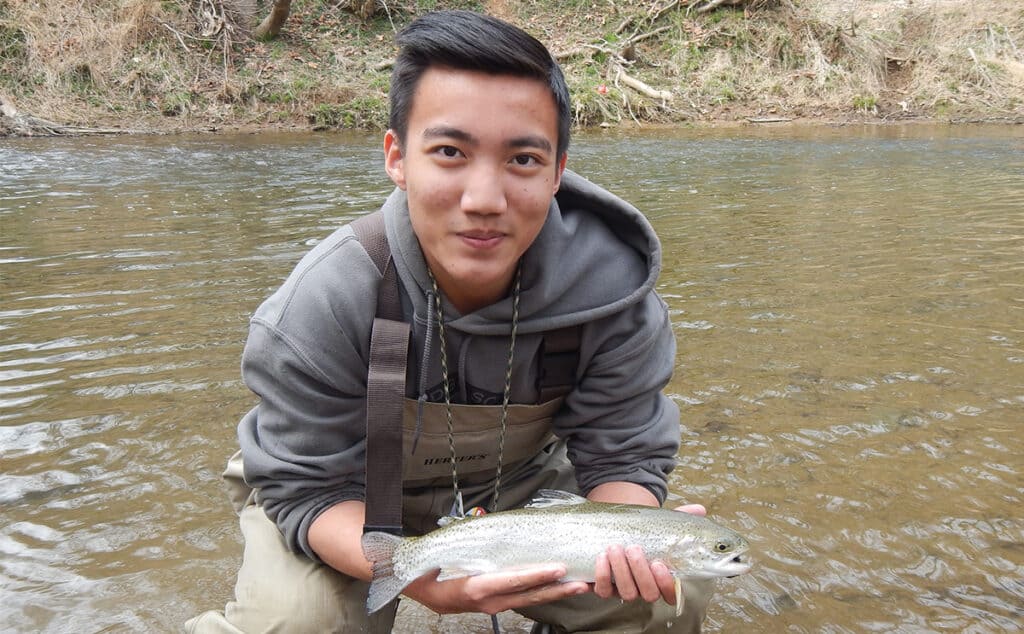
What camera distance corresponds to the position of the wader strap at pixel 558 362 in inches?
91.0

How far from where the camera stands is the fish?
192 centimetres

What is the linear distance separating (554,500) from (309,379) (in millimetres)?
717

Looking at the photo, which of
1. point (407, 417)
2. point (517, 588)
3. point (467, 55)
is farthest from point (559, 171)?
point (517, 588)

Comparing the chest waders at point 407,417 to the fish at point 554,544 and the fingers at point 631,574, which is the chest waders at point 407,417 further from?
the fingers at point 631,574

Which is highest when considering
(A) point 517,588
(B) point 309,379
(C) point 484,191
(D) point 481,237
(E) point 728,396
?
(C) point 484,191

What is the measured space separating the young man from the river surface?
0.59m

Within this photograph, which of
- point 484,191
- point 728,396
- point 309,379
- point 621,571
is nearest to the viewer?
point 621,571

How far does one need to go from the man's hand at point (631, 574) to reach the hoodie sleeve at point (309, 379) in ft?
2.50

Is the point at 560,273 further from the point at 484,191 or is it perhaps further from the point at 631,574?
the point at 631,574

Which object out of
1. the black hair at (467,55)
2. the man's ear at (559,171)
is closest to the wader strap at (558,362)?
the man's ear at (559,171)

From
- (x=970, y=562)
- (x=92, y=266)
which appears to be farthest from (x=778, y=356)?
(x=92, y=266)

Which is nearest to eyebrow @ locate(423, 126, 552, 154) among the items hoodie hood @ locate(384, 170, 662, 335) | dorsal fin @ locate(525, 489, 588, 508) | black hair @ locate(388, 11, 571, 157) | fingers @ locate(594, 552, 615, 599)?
black hair @ locate(388, 11, 571, 157)

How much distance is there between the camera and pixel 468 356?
230 cm

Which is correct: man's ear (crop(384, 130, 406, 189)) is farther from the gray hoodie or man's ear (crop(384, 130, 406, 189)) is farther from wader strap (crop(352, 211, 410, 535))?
wader strap (crop(352, 211, 410, 535))
